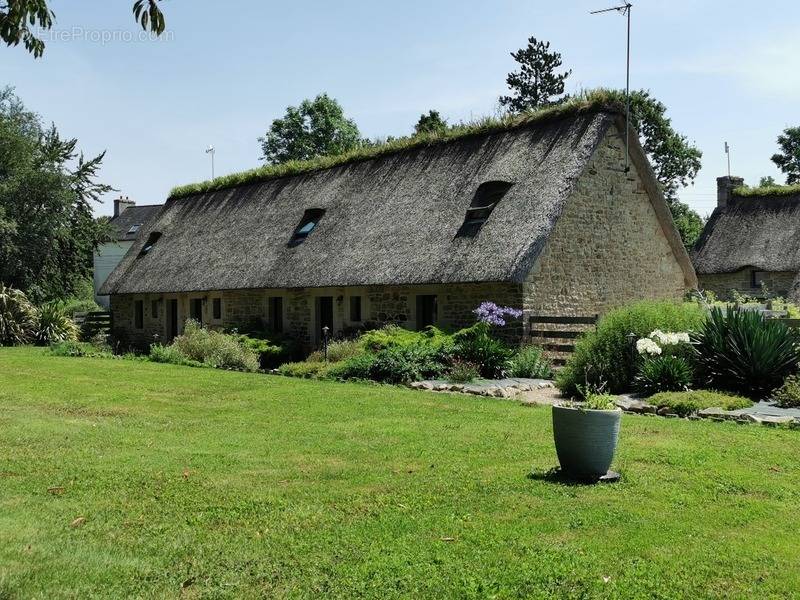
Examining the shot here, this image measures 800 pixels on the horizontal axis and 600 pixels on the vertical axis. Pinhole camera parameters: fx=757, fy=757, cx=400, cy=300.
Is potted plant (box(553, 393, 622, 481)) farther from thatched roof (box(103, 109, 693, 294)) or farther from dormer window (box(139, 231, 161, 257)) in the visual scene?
dormer window (box(139, 231, 161, 257))

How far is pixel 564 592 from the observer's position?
14.7 ft

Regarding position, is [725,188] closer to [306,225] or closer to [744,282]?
[744,282]

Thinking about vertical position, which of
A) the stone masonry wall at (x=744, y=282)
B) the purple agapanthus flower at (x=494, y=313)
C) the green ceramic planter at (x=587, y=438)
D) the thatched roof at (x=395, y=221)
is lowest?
the green ceramic planter at (x=587, y=438)

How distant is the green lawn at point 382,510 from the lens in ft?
15.3

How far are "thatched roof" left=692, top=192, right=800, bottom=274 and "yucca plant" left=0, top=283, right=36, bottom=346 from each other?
30367 mm

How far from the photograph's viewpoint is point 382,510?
19.7 ft

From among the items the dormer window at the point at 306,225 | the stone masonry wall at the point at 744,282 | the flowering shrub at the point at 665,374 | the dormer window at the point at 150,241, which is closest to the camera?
the flowering shrub at the point at 665,374

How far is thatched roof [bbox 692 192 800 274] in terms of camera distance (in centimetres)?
3456

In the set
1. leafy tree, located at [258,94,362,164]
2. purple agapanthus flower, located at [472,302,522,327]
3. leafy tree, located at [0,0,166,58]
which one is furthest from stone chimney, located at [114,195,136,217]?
leafy tree, located at [0,0,166,58]

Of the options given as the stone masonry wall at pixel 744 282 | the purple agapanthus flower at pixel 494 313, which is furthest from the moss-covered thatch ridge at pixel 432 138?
the stone masonry wall at pixel 744 282

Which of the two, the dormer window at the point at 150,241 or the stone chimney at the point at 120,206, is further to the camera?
the stone chimney at the point at 120,206

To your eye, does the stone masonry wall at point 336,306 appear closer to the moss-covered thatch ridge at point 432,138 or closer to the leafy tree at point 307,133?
the moss-covered thatch ridge at point 432,138

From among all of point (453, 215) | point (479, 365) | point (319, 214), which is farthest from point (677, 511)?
point (319, 214)

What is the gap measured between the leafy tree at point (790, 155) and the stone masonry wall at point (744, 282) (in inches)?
916
